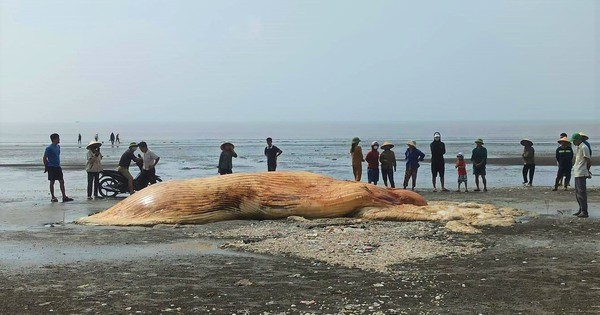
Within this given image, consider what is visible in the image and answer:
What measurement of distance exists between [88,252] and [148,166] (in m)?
9.50

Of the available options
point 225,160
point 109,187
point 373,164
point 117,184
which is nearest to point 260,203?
point 225,160

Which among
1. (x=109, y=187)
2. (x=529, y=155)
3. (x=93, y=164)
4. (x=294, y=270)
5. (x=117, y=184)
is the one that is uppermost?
(x=93, y=164)

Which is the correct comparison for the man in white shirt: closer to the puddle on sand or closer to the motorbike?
the motorbike

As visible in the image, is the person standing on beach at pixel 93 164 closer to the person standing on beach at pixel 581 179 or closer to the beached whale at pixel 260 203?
the beached whale at pixel 260 203

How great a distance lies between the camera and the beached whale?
14.1 metres

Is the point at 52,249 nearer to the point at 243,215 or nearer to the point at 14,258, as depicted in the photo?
the point at 14,258

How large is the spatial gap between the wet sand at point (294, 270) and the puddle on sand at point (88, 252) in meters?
0.02

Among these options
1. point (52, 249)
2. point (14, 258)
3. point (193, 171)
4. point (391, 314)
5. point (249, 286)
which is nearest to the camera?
point (391, 314)

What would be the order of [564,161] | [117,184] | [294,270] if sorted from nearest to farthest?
[294,270] < [117,184] < [564,161]

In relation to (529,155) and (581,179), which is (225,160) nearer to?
(581,179)

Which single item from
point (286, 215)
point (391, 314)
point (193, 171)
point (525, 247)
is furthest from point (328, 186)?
point (193, 171)

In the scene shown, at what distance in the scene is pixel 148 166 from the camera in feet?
65.8

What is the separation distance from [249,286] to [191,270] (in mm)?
1338

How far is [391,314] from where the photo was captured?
6.86 meters
